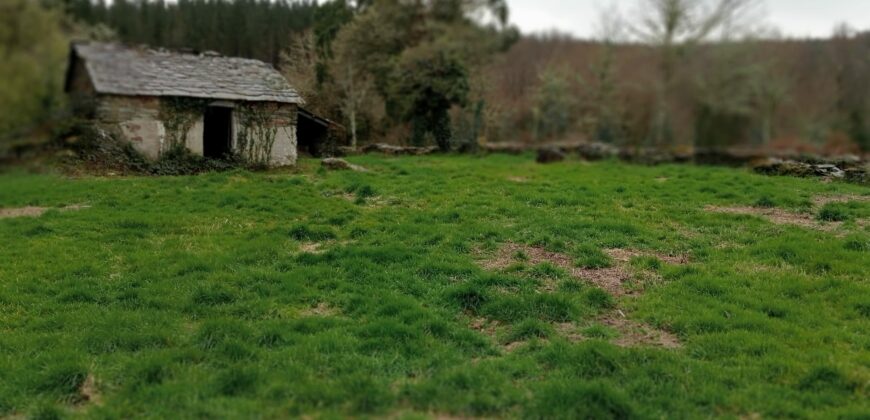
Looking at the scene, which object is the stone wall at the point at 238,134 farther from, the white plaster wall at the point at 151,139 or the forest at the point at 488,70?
the forest at the point at 488,70

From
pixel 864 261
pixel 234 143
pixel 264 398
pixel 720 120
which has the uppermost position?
pixel 720 120

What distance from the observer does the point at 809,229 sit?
8398 millimetres

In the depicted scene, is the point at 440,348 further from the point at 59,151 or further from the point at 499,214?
the point at 499,214

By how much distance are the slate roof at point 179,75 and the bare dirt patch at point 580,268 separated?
14.4 ft

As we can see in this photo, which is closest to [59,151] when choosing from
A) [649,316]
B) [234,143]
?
[649,316]

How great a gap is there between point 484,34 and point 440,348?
85.3 ft

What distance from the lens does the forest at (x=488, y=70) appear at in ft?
7.04

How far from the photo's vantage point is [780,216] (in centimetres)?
952

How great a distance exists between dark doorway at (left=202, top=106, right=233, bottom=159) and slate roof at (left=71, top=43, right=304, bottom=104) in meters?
0.92

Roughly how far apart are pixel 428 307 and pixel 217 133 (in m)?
11.0

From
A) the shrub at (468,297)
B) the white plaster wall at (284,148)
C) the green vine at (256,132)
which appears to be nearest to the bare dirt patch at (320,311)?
the shrub at (468,297)

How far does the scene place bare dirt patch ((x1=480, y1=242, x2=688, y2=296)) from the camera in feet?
20.6

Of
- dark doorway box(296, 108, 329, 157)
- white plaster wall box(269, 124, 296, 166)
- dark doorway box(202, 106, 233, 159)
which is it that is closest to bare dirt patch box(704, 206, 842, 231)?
dark doorway box(296, 108, 329, 157)

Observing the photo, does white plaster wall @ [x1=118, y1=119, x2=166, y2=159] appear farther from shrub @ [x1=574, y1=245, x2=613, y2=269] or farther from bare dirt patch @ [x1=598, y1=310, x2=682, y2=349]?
bare dirt patch @ [x1=598, y1=310, x2=682, y2=349]
